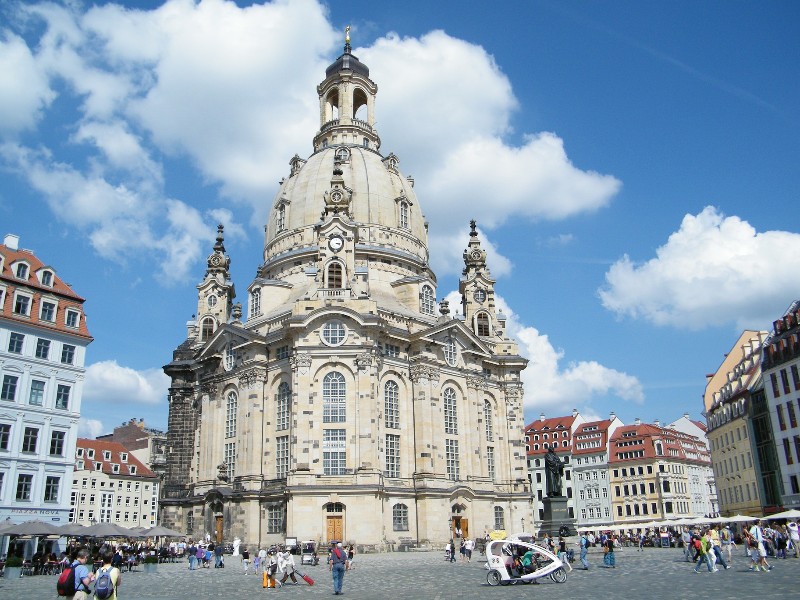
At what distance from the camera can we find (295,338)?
5694 cm

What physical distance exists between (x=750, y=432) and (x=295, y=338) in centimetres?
4475

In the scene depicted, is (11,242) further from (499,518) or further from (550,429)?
(550,429)

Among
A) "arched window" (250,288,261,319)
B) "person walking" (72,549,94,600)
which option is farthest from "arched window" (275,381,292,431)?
"person walking" (72,549,94,600)

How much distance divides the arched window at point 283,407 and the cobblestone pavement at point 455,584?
720 inches

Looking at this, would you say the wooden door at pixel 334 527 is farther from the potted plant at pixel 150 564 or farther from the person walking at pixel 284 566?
the person walking at pixel 284 566

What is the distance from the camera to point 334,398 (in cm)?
5628

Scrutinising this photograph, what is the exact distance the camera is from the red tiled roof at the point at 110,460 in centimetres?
8910

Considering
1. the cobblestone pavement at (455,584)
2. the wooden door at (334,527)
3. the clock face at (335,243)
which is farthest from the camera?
the clock face at (335,243)

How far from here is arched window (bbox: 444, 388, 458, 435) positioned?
6267cm

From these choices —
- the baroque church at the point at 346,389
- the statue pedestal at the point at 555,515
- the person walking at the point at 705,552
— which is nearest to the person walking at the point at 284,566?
the person walking at the point at 705,552

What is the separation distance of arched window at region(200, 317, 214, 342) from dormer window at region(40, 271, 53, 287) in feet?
70.2

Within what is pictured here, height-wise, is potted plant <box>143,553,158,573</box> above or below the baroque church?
below

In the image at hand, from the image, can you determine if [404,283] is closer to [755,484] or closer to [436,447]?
[436,447]

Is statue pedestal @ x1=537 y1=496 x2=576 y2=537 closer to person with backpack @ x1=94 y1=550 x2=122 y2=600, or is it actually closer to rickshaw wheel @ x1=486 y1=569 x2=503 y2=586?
rickshaw wheel @ x1=486 y1=569 x2=503 y2=586
